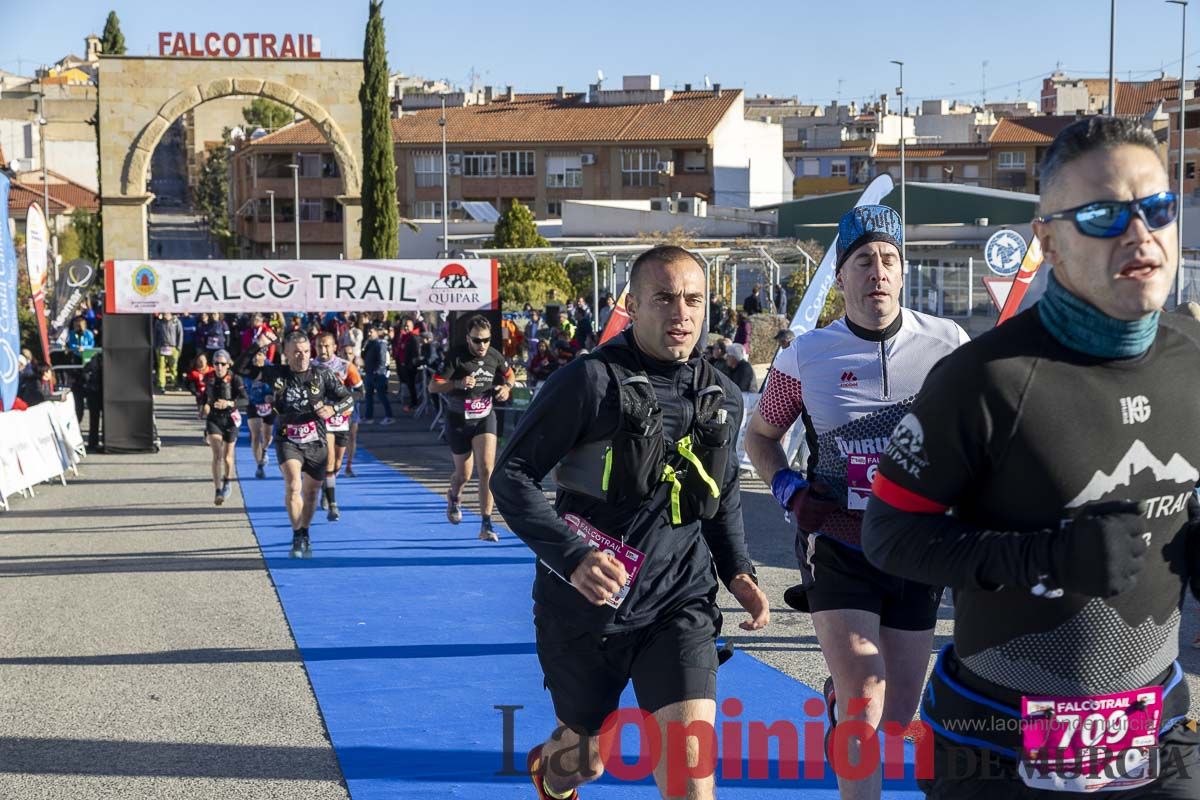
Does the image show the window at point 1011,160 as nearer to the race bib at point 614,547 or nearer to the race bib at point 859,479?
the race bib at point 859,479

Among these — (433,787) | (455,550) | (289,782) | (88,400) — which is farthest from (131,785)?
(88,400)

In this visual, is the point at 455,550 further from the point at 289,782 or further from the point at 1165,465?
the point at 1165,465

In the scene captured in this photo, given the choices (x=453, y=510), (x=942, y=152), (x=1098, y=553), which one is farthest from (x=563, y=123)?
(x=1098, y=553)

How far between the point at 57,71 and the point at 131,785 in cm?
16941

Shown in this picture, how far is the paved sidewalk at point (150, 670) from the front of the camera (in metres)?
6.46

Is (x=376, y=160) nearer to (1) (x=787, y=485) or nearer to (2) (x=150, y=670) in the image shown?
(2) (x=150, y=670)

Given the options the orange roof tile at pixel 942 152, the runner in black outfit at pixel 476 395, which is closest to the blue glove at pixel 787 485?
the runner in black outfit at pixel 476 395

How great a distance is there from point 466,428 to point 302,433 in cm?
158

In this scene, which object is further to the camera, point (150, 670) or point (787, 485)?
point (150, 670)

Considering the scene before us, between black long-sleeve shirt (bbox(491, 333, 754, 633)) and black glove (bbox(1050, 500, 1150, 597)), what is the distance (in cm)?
204

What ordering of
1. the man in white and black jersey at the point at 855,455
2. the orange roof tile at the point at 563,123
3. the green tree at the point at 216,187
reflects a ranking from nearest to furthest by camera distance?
1. the man in white and black jersey at the point at 855,455
2. the orange roof tile at the point at 563,123
3. the green tree at the point at 216,187

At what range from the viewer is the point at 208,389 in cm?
1706

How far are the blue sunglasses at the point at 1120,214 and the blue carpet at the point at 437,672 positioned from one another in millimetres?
3758

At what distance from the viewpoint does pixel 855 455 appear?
5.11 metres
